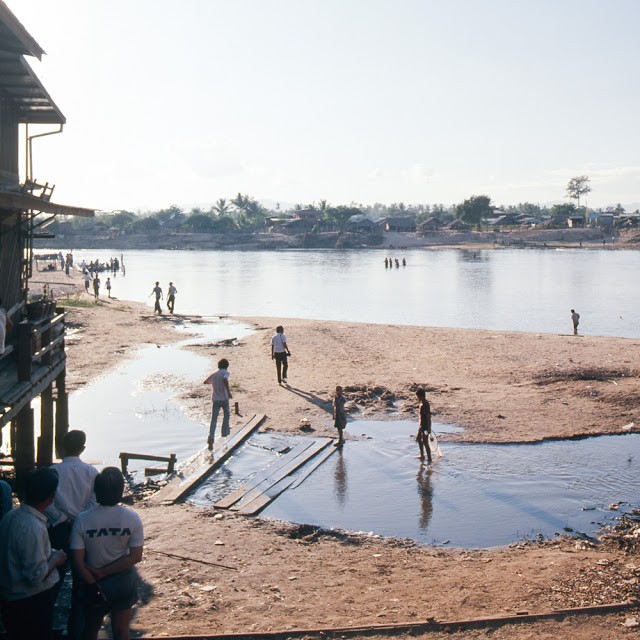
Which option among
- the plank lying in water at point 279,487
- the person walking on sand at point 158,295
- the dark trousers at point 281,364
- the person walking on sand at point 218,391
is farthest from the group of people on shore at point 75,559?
the person walking on sand at point 158,295

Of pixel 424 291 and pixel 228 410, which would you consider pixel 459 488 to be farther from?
pixel 424 291

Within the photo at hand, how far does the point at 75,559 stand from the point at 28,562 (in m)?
0.36

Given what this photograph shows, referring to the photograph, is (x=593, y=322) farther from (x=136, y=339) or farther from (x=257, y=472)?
(x=257, y=472)

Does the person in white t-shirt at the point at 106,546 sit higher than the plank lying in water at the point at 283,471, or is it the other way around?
the person in white t-shirt at the point at 106,546

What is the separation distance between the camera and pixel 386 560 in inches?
395

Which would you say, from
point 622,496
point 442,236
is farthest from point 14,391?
point 442,236

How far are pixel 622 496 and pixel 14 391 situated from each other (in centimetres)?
1020

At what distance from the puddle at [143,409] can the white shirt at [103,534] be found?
720 cm

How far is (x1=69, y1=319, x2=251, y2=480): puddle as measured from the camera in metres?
16.1

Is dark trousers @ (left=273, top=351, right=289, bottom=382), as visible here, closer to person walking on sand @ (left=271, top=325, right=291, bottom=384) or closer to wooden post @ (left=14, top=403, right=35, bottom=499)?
person walking on sand @ (left=271, top=325, right=291, bottom=384)

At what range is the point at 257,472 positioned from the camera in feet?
46.4

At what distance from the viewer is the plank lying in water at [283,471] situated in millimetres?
12445

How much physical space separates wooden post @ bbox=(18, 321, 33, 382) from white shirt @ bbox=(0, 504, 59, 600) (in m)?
5.12

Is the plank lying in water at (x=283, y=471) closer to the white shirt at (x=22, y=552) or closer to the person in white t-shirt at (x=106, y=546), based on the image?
the person in white t-shirt at (x=106, y=546)
